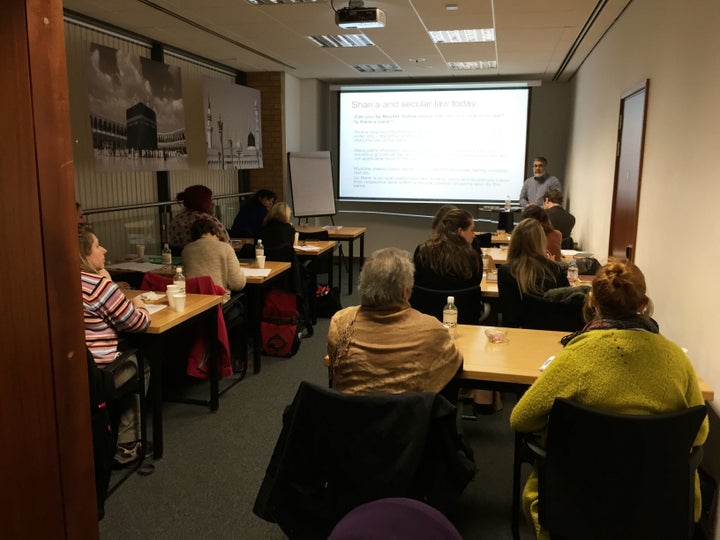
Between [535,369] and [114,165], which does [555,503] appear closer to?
[535,369]

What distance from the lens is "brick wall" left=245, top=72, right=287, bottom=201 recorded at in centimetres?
775

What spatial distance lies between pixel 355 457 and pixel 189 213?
393 centimetres

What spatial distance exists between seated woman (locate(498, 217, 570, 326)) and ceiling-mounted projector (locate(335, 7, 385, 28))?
78.0 inches

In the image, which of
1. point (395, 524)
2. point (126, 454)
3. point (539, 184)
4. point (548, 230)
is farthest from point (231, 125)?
point (395, 524)

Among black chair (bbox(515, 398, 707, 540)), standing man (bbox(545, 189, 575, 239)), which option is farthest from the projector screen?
black chair (bbox(515, 398, 707, 540))

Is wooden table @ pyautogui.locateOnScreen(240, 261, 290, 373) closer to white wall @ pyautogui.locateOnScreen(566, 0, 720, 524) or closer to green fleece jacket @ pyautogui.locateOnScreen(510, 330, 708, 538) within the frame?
white wall @ pyautogui.locateOnScreen(566, 0, 720, 524)

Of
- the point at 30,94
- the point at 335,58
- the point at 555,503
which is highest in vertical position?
the point at 335,58

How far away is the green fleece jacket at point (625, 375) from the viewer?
5.50 ft

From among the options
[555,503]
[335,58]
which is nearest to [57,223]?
[555,503]

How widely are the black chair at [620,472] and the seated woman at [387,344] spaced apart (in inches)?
16.6

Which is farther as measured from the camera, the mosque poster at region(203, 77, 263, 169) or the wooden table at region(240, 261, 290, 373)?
the mosque poster at region(203, 77, 263, 169)

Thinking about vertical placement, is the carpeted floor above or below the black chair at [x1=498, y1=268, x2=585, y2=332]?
below

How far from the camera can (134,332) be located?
9.23 feet

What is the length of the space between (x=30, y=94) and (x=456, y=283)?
8.64 ft
